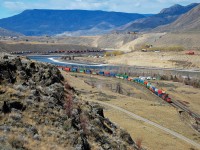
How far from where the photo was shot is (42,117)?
22.9m

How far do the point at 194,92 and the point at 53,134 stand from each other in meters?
89.6

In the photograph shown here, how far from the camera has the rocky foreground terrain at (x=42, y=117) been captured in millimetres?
20156

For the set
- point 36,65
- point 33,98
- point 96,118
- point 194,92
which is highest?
point 36,65

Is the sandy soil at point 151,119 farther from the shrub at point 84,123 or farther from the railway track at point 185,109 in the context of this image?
the shrub at point 84,123

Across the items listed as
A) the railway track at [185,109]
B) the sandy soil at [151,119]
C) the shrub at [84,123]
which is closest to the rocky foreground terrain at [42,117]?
the shrub at [84,123]

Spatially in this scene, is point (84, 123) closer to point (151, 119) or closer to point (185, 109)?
point (151, 119)

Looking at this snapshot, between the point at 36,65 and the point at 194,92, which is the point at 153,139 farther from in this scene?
the point at 194,92

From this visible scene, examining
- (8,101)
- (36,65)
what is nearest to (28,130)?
(8,101)

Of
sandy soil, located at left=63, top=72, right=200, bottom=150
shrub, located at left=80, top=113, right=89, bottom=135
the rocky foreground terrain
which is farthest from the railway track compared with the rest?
shrub, located at left=80, top=113, right=89, bottom=135

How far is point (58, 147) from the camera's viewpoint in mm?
20125

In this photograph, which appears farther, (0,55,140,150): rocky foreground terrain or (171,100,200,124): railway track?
(171,100,200,124): railway track

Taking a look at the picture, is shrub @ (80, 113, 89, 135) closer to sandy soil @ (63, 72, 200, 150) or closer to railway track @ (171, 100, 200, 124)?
sandy soil @ (63, 72, 200, 150)

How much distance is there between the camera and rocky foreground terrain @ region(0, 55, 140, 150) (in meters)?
20.2

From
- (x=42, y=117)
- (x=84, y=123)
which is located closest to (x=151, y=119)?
(x=84, y=123)
